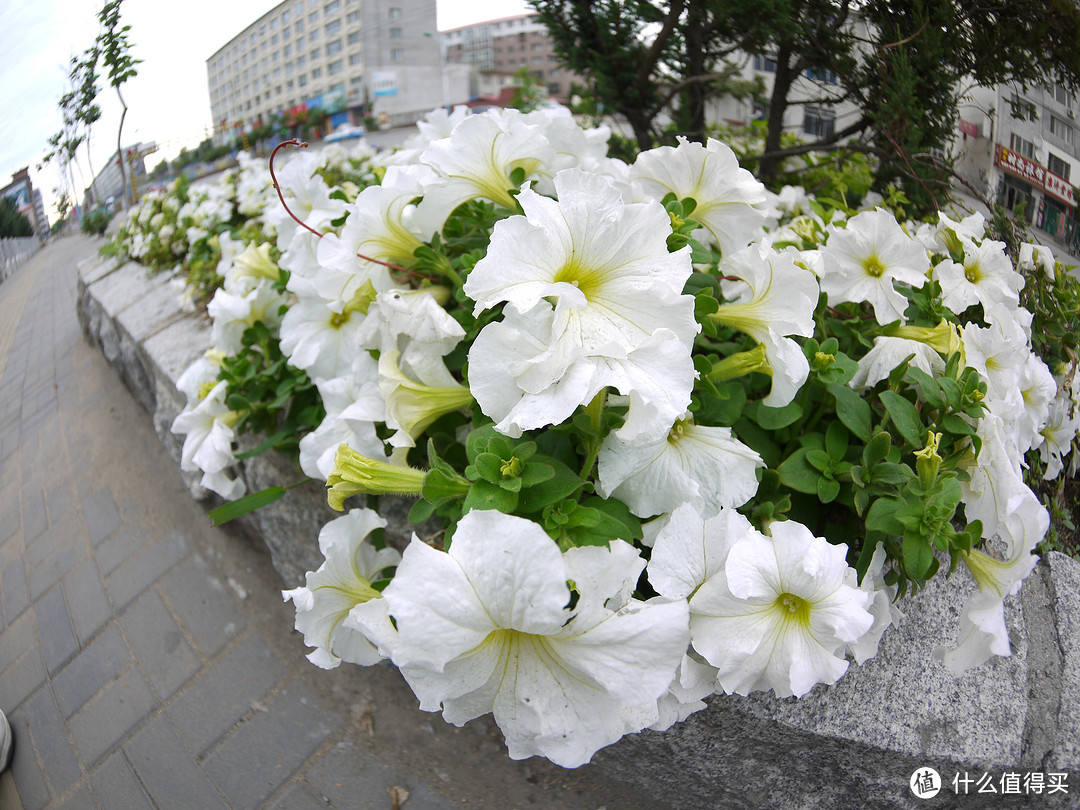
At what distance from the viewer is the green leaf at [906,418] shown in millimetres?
1029

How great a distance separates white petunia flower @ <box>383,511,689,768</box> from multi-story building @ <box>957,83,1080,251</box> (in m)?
1.68

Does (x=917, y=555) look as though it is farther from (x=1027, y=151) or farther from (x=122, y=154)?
(x=122, y=154)

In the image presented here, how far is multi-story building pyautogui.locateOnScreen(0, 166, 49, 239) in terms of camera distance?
199 cm

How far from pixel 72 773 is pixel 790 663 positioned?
5.23 ft

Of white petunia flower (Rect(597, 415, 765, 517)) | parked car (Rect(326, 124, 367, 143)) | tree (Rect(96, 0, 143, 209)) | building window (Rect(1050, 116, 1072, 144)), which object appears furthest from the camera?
parked car (Rect(326, 124, 367, 143))

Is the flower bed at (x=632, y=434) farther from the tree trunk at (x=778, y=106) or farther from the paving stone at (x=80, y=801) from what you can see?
the tree trunk at (x=778, y=106)

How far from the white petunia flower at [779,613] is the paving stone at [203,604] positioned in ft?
4.62

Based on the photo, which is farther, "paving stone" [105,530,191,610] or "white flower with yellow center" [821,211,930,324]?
"paving stone" [105,530,191,610]

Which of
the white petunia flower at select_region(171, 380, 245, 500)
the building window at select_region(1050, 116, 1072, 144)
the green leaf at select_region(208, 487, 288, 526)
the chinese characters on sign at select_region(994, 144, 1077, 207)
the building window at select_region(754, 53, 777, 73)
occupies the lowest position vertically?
the green leaf at select_region(208, 487, 288, 526)

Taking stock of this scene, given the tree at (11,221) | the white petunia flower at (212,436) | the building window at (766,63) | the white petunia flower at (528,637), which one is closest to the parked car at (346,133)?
the tree at (11,221)

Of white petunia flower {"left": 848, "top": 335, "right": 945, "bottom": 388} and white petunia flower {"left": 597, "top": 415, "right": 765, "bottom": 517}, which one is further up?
white petunia flower {"left": 848, "top": 335, "right": 945, "bottom": 388}

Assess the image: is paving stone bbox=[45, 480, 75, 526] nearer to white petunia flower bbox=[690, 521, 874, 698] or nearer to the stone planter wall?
the stone planter wall


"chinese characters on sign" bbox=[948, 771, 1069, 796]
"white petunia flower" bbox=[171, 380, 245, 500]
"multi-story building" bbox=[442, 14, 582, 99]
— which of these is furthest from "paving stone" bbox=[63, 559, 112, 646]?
"multi-story building" bbox=[442, 14, 582, 99]

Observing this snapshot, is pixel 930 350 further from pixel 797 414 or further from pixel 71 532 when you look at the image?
pixel 71 532
